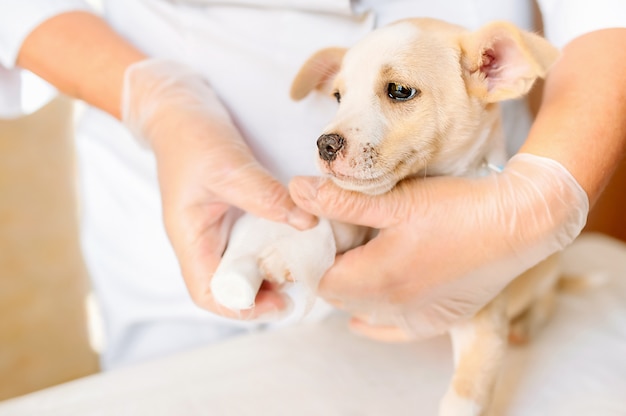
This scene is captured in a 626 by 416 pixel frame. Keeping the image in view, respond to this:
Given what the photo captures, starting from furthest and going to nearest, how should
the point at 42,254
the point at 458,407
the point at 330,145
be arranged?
the point at 42,254
the point at 458,407
the point at 330,145

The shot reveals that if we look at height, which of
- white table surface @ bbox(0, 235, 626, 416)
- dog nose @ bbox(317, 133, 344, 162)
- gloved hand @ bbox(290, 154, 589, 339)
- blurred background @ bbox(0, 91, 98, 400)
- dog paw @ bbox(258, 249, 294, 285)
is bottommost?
blurred background @ bbox(0, 91, 98, 400)

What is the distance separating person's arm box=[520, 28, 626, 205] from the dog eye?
199 mm

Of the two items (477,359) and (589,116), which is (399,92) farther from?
(477,359)

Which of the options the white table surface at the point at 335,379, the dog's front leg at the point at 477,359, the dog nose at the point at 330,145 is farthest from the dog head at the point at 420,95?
the white table surface at the point at 335,379

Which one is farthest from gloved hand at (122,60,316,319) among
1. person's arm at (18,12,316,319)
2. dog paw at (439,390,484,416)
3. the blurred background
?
the blurred background

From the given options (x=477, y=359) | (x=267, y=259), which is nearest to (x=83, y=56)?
(x=267, y=259)

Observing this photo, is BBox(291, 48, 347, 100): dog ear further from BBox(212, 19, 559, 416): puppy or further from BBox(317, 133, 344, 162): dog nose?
BBox(317, 133, 344, 162): dog nose

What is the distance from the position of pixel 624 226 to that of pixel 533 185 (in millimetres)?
1362

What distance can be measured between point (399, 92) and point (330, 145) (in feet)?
0.45

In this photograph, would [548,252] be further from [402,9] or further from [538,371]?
[402,9]

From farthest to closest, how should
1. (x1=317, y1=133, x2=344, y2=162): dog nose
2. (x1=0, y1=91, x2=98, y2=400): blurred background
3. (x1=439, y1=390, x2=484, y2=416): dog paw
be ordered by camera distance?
(x1=0, y1=91, x2=98, y2=400): blurred background < (x1=439, y1=390, x2=484, y2=416): dog paw < (x1=317, y1=133, x2=344, y2=162): dog nose

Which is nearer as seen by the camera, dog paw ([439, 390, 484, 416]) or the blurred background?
dog paw ([439, 390, 484, 416])

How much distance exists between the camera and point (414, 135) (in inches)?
33.4

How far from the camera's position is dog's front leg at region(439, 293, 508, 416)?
90 cm
